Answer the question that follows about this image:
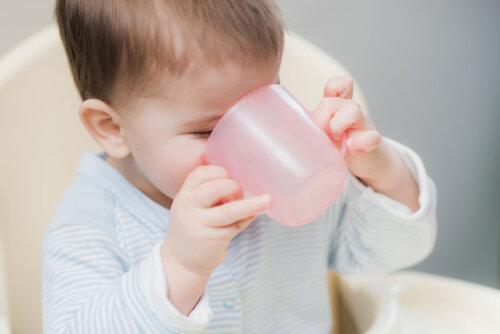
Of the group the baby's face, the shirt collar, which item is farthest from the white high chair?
the baby's face

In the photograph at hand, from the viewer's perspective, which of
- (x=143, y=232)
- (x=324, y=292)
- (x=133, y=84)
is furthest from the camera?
(x=324, y=292)

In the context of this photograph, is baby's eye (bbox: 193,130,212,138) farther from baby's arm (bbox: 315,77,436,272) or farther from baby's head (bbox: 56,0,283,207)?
baby's arm (bbox: 315,77,436,272)

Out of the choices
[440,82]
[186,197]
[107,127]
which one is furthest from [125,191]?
[440,82]

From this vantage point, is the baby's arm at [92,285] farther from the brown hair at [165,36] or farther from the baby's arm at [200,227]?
the brown hair at [165,36]

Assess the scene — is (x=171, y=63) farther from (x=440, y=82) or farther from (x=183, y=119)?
(x=440, y=82)

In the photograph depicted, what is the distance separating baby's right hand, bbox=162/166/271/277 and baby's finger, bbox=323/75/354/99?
6.6 inches

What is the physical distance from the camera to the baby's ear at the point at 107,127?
0.61 meters

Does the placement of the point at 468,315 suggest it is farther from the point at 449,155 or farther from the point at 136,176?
the point at 449,155

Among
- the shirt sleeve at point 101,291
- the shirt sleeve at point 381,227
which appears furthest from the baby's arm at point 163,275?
the shirt sleeve at point 381,227

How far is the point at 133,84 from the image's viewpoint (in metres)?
0.56

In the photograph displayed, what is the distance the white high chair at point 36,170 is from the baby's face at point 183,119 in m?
0.21

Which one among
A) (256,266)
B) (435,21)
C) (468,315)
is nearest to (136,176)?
(256,266)

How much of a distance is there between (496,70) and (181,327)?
841 mm

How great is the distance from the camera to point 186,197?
51cm
